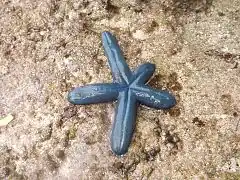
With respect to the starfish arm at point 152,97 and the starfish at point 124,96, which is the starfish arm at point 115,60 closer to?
the starfish at point 124,96

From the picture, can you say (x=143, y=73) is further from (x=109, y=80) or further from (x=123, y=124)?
(x=123, y=124)

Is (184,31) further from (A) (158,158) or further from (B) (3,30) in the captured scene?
(B) (3,30)

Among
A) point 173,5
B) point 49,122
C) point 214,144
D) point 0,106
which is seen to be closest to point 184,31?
point 173,5

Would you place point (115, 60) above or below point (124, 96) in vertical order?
above

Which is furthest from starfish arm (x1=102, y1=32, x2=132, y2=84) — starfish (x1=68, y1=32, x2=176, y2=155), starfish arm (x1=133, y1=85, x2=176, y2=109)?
starfish arm (x1=133, y1=85, x2=176, y2=109)

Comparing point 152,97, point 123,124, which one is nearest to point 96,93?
point 123,124

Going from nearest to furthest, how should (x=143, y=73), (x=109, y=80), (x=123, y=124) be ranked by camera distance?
(x=123, y=124)
(x=143, y=73)
(x=109, y=80)

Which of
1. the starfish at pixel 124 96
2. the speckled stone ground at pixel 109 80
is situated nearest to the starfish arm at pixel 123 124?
the starfish at pixel 124 96
